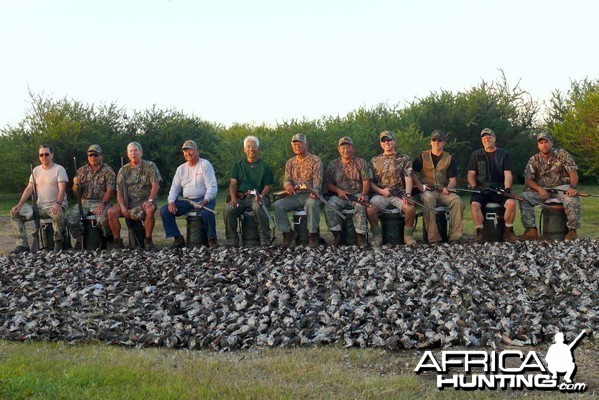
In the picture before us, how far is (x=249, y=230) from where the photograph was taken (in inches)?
446

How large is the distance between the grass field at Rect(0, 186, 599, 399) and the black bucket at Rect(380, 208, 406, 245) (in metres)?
5.59

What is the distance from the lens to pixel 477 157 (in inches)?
454

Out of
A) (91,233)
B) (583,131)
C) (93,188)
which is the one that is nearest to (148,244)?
(91,233)

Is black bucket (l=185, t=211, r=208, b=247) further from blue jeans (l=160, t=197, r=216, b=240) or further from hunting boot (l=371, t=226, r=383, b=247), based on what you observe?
hunting boot (l=371, t=226, r=383, b=247)

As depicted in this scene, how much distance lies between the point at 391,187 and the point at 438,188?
2.24ft

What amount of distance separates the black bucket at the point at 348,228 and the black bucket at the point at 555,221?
272cm

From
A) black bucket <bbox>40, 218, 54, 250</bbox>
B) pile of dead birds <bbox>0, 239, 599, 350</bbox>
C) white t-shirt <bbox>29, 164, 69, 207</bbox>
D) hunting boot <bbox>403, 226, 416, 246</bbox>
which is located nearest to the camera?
pile of dead birds <bbox>0, 239, 599, 350</bbox>

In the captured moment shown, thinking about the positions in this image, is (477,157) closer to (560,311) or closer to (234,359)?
(560,311)

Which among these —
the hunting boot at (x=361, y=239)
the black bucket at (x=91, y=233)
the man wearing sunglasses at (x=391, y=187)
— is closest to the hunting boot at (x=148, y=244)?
the black bucket at (x=91, y=233)

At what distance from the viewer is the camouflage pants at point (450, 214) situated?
11.1 meters

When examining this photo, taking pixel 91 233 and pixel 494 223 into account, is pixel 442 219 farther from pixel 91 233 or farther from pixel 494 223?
pixel 91 233

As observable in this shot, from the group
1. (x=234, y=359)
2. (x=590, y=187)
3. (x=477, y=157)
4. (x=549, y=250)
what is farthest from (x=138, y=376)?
(x=590, y=187)

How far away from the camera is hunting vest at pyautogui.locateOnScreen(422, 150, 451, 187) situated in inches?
449

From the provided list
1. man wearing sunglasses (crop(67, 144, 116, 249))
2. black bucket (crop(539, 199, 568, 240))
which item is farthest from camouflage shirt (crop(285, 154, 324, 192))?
black bucket (crop(539, 199, 568, 240))
